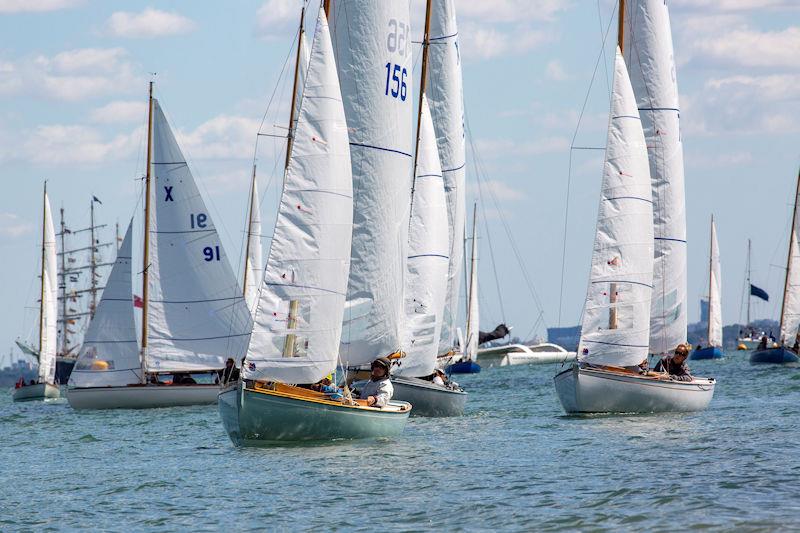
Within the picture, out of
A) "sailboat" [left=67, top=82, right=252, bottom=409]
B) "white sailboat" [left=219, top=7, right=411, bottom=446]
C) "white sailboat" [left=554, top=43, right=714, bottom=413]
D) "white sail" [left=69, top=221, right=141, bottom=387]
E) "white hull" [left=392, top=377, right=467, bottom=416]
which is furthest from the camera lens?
"white sail" [left=69, top=221, right=141, bottom=387]

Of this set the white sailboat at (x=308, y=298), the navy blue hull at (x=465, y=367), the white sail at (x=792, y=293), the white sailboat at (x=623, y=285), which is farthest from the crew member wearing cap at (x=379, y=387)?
the navy blue hull at (x=465, y=367)

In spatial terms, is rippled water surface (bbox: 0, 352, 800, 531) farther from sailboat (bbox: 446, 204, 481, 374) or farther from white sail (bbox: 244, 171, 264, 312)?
sailboat (bbox: 446, 204, 481, 374)

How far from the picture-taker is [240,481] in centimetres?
2112

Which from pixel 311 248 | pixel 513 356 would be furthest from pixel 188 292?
pixel 513 356

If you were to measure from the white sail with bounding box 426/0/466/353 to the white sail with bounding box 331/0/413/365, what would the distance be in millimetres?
9766

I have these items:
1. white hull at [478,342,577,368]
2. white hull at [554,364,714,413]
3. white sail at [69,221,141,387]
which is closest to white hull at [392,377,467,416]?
white hull at [554,364,714,413]

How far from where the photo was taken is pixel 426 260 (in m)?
34.2

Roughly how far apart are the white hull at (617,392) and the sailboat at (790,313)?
131ft

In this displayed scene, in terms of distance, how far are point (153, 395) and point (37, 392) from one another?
2482 centimetres

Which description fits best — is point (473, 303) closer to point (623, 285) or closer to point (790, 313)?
point (790, 313)

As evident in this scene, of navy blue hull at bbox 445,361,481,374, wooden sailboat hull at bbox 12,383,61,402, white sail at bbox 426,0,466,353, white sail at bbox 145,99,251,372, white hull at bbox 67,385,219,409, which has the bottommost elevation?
wooden sailboat hull at bbox 12,383,61,402

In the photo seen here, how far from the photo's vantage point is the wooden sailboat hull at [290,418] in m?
23.8

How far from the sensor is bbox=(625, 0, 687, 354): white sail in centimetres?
3731

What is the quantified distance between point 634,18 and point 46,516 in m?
23.9
